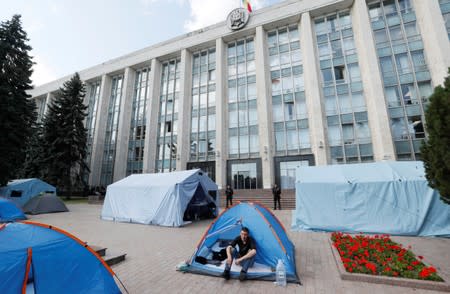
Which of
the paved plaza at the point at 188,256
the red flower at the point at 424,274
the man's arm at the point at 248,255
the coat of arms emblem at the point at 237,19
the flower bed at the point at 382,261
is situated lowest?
the paved plaza at the point at 188,256

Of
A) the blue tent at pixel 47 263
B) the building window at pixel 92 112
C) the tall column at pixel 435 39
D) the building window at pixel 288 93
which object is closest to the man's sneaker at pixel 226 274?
the blue tent at pixel 47 263

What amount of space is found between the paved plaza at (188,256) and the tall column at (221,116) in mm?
14502

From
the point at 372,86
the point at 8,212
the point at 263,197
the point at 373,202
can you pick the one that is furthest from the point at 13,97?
the point at 372,86

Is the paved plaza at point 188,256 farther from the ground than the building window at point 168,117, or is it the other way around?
the building window at point 168,117

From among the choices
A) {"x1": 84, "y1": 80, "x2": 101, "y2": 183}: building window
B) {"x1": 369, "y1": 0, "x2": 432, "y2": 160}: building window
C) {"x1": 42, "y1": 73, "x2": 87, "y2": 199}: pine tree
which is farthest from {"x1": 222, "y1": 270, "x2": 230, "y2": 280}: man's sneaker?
{"x1": 84, "y1": 80, "x2": 101, "y2": 183}: building window

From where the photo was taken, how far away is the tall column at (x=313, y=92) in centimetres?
2002

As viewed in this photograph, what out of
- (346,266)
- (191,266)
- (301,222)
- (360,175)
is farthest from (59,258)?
(360,175)

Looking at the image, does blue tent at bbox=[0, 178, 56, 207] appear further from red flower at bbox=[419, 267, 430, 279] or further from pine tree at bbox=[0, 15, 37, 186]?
red flower at bbox=[419, 267, 430, 279]

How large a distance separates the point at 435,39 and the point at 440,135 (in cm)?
2099

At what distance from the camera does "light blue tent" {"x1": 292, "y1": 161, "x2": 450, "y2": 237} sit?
7766 millimetres

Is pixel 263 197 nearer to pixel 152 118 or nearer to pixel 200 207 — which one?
pixel 200 207

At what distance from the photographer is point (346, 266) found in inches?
181

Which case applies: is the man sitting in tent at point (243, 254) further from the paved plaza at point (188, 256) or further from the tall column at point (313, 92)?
the tall column at point (313, 92)

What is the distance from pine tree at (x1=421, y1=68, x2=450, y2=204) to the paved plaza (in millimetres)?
2064
